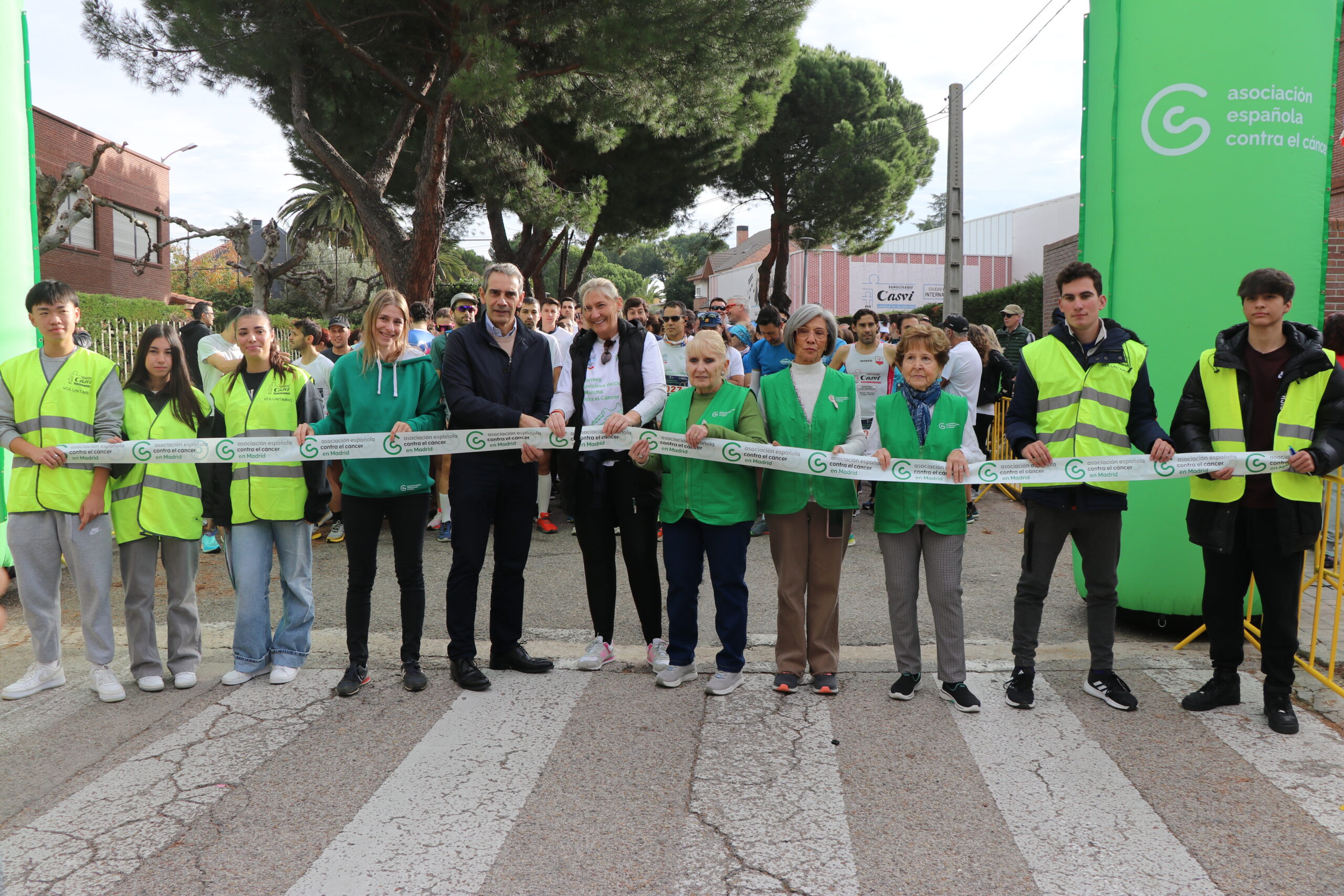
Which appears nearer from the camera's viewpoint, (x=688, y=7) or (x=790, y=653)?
(x=790, y=653)

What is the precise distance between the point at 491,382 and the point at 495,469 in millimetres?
474

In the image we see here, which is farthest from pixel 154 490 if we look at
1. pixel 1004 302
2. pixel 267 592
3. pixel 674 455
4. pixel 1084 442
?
pixel 1004 302

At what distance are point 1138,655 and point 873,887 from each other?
303 centimetres

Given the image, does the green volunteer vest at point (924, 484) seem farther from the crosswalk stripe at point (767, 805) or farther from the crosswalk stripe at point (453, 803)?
the crosswalk stripe at point (453, 803)

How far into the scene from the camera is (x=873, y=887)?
9.77 ft

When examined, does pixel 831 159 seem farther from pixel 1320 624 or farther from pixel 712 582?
pixel 712 582

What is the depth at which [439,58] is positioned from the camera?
1539cm

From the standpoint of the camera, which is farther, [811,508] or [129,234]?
[129,234]

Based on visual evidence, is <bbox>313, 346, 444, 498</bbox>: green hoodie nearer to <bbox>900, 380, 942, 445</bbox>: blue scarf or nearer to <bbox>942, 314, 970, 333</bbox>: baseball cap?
<bbox>900, 380, 942, 445</bbox>: blue scarf

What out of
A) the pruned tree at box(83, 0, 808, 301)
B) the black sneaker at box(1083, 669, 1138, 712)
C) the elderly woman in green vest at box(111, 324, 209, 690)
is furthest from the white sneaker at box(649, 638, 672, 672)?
the pruned tree at box(83, 0, 808, 301)

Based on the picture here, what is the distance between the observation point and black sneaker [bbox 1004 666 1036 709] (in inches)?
179

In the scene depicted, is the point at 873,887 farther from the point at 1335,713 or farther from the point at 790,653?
the point at 1335,713

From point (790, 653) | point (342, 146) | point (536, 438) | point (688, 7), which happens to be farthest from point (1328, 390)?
point (342, 146)

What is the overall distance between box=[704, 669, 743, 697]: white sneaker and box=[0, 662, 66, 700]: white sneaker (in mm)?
3389
